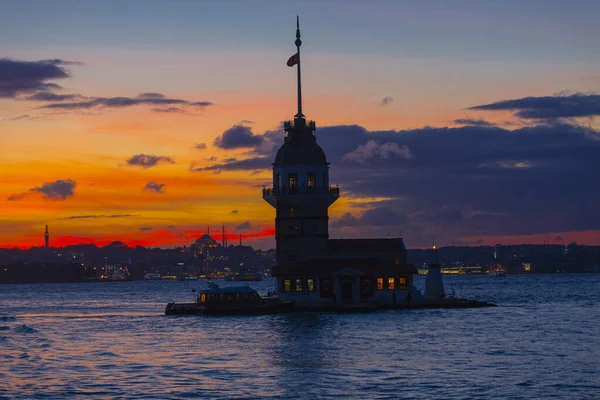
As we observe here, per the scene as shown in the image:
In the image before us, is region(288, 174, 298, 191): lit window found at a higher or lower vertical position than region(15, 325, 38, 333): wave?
higher

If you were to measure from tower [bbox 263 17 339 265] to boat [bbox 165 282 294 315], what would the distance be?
6252 millimetres

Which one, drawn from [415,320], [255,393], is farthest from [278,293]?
[255,393]

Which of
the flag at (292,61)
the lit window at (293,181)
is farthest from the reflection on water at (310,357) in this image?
the flag at (292,61)

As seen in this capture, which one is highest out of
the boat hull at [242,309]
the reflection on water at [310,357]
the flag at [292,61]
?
the flag at [292,61]

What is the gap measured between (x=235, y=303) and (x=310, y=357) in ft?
132

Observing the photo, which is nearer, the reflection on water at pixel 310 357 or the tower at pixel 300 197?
the reflection on water at pixel 310 357

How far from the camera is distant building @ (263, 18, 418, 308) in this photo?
335 ft

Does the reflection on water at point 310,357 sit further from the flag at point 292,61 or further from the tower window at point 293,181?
the flag at point 292,61

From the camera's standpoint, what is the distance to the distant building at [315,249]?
102000mm

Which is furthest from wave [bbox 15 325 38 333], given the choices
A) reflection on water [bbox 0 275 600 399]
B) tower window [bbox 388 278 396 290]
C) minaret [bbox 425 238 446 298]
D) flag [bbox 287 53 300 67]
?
minaret [bbox 425 238 446 298]

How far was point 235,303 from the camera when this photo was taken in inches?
4016

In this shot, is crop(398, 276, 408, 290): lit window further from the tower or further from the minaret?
the tower

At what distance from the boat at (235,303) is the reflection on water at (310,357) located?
3.77ft

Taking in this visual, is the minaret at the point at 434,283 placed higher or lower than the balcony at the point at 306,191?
lower
